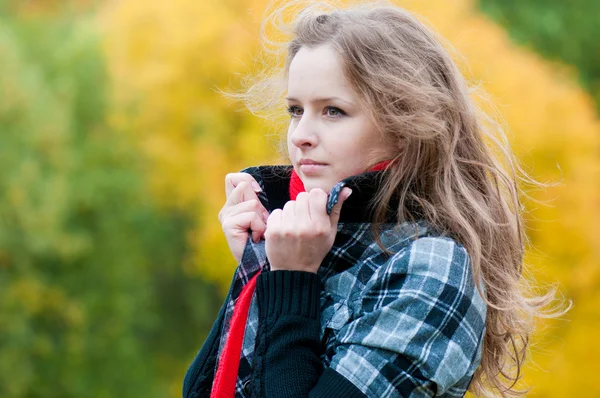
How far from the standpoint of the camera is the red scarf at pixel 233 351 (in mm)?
2270

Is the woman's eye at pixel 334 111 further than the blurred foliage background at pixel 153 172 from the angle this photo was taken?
No

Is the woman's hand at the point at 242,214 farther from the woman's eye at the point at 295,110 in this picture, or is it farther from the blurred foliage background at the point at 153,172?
the blurred foliage background at the point at 153,172

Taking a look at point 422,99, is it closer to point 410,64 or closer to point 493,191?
point 410,64

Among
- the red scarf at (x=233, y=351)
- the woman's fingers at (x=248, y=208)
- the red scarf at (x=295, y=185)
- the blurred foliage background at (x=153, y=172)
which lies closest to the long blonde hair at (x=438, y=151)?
the red scarf at (x=233, y=351)

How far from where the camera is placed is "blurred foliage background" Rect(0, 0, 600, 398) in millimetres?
18094

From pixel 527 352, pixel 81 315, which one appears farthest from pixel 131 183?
pixel 527 352

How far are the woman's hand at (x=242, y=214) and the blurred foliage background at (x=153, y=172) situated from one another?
12.7 meters

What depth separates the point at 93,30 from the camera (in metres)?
22.6

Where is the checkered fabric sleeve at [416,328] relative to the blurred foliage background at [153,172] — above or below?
below

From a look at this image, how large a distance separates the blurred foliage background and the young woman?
12703mm

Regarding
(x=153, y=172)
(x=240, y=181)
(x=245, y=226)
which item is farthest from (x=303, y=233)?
(x=153, y=172)

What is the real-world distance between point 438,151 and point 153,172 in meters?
22.0

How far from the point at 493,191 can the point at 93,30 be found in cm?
2109

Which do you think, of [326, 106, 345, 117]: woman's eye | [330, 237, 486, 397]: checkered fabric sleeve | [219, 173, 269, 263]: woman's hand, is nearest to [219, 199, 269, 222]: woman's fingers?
[219, 173, 269, 263]: woman's hand
